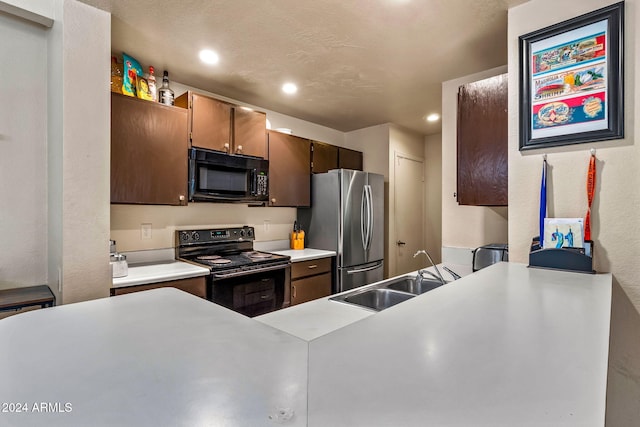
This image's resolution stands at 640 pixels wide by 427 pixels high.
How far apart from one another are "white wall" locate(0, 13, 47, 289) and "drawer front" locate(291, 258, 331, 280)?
178 cm

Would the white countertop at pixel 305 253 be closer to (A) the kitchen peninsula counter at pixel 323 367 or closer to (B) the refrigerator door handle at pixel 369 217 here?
(B) the refrigerator door handle at pixel 369 217

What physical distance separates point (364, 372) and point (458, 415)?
15cm

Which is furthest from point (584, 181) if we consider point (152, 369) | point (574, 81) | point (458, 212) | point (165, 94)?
point (165, 94)

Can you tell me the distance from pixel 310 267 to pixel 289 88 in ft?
5.54

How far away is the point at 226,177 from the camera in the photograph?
279cm

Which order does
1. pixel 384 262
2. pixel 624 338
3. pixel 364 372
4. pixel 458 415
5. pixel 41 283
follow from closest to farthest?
pixel 458 415 → pixel 364 372 → pixel 624 338 → pixel 41 283 → pixel 384 262

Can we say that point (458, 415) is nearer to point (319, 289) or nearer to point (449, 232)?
point (449, 232)

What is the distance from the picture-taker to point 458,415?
403 mm

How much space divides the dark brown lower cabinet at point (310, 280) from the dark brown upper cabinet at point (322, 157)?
1.08 m

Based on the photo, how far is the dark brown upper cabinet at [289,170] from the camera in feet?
10.5

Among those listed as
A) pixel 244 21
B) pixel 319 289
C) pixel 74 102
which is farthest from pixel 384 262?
pixel 74 102

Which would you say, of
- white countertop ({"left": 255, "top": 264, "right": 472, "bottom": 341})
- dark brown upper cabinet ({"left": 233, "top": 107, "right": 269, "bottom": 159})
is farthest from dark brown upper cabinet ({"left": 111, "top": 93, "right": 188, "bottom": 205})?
white countertop ({"left": 255, "top": 264, "right": 472, "bottom": 341})

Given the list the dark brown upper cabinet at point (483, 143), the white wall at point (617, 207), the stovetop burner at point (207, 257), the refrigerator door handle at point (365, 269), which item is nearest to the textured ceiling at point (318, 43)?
the dark brown upper cabinet at point (483, 143)

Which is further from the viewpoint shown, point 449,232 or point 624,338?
point 449,232
